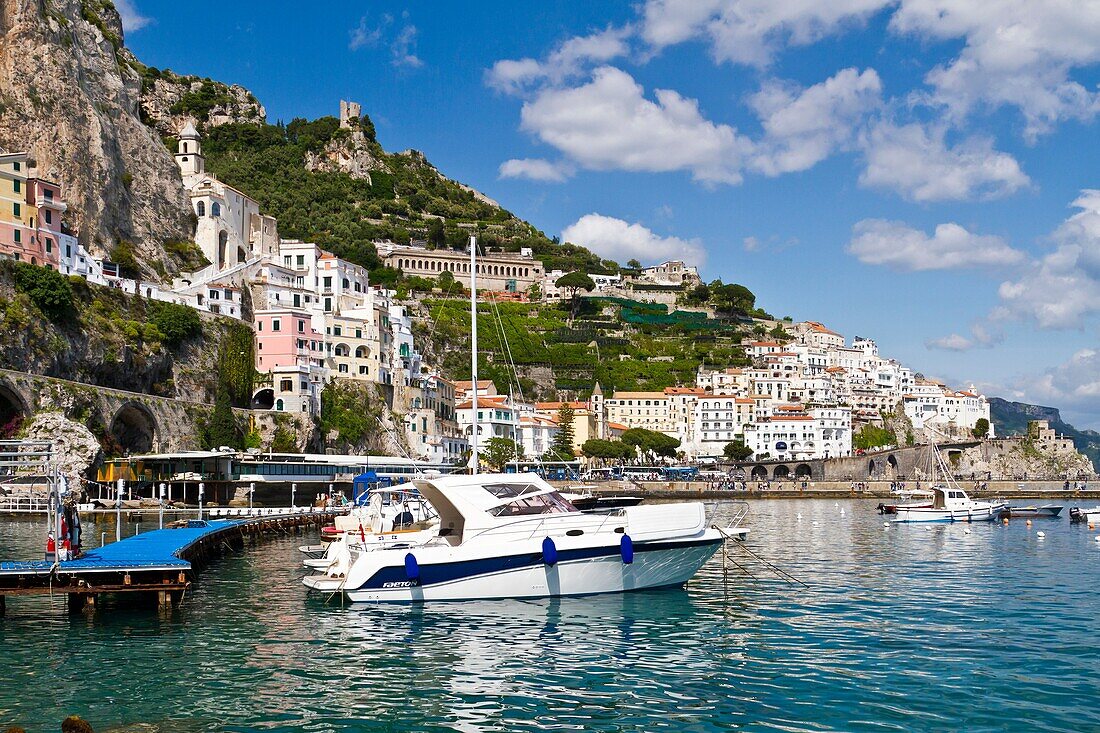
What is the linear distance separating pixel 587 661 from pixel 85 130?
74.5 m

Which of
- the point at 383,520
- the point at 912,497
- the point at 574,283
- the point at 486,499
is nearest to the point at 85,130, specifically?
the point at 383,520

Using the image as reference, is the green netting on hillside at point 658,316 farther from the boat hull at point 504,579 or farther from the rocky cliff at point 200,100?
the boat hull at point 504,579

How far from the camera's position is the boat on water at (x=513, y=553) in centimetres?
2361

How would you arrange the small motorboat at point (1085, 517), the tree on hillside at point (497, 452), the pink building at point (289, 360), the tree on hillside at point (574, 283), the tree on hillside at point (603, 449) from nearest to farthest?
the small motorboat at point (1085, 517) < the pink building at point (289, 360) < the tree on hillside at point (497, 452) < the tree on hillside at point (603, 449) < the tree on hillside at point (574, 283)

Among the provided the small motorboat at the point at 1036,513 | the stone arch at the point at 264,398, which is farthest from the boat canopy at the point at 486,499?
the stone arch at the point at 264,398

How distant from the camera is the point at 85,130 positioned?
7738 centimetres

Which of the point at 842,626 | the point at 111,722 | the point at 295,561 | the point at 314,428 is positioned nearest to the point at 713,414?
the point at 314,428

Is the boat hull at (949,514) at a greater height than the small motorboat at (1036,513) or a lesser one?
greater

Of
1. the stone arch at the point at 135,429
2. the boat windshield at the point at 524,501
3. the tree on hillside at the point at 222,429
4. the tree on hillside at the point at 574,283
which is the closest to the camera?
the boat windshield at the point at 524,501

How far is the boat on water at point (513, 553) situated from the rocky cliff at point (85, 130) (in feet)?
201

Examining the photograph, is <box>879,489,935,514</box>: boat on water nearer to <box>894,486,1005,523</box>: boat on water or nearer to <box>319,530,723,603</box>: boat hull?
<box>894,486,1005,523</box>: boat on water

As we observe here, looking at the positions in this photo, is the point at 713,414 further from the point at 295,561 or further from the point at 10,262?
the point at 295,561

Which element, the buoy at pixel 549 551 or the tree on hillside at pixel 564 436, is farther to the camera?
the tree on hillside at pixel 564 436

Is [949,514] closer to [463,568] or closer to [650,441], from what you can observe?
[463,568]
